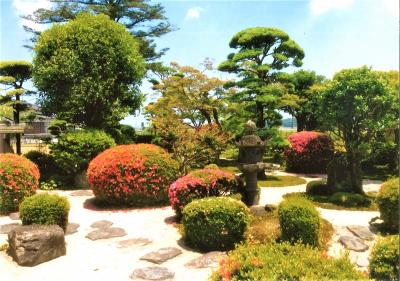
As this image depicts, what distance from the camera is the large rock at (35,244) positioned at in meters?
7.84

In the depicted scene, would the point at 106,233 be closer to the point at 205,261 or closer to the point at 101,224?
the point at 101,224

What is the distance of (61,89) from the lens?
1777 cm

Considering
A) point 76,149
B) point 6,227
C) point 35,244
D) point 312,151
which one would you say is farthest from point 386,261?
point 312,151

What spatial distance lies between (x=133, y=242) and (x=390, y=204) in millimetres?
6450

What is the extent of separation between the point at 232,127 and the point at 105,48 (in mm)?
7671

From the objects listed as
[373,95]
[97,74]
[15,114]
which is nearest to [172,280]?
[373,95]

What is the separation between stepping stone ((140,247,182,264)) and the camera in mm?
8015

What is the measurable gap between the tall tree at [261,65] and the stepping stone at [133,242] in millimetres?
10277

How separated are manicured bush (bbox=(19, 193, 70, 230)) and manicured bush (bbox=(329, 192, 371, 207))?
28.8 feet

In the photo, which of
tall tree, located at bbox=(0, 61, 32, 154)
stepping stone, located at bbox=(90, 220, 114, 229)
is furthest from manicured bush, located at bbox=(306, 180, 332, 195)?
tall tree, located at bbox=(0, 61, 32, 154)

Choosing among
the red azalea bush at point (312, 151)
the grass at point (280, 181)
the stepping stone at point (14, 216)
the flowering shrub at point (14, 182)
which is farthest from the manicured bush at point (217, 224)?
the red azalea bush at point (312, 151)

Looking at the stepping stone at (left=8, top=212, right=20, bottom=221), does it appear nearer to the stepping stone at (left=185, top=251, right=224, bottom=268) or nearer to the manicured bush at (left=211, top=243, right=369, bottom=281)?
the stepping stone at (left=185, top=251, right=224, bottom=268)

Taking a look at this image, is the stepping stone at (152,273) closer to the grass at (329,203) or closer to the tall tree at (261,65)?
the grass at (329,203)

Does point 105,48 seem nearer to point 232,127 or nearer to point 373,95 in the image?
point 232,127
